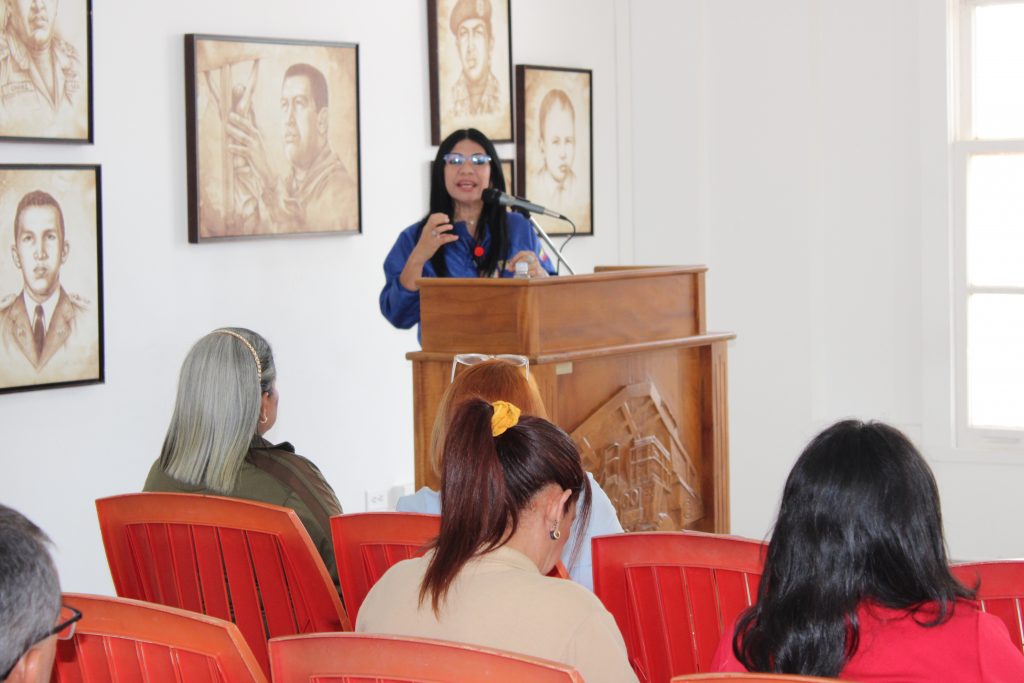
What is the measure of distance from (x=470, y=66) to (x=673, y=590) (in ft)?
12.6

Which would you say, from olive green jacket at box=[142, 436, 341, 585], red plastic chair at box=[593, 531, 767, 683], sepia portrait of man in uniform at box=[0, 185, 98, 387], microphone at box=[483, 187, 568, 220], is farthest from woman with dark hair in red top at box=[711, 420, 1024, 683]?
sepia portrait of man in uniform at box=[0, 185, 98, 387]

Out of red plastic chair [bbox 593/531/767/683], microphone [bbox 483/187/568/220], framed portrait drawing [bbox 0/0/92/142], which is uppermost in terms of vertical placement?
framed portrait drawing [bbox 0/0/92/142]

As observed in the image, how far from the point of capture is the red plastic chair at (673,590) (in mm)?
2295

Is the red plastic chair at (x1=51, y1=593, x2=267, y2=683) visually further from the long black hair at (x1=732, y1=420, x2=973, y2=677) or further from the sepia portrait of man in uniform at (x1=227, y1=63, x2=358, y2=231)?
the sepia portrait of man in uniform at (x1=227, y1=63, x2=358, y2=231)

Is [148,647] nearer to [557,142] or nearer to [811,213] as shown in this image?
[557,142]

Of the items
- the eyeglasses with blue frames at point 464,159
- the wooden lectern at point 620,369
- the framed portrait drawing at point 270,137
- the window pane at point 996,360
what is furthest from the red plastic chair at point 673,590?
the window pane at point 996,360

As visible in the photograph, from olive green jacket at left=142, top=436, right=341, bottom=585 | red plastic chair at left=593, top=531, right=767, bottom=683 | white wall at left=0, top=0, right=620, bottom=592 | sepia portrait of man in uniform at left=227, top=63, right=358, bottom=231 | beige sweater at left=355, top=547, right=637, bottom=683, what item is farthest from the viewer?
sepia portrait of man in uniform at left=227, top=63, right=358, bottom=231

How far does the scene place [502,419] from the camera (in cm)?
202

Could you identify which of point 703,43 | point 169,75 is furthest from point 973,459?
point 169,75

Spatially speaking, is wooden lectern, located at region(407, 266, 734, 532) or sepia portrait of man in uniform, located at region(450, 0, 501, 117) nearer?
wooden lectern, located at region(407, 266, 734, 532)

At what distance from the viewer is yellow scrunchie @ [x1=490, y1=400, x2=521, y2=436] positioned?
201 cm

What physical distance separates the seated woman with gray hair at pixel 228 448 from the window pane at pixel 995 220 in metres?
4.00

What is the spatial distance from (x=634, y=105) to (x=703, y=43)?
0.46m

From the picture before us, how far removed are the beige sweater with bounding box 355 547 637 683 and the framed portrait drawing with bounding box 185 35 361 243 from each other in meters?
2.92
